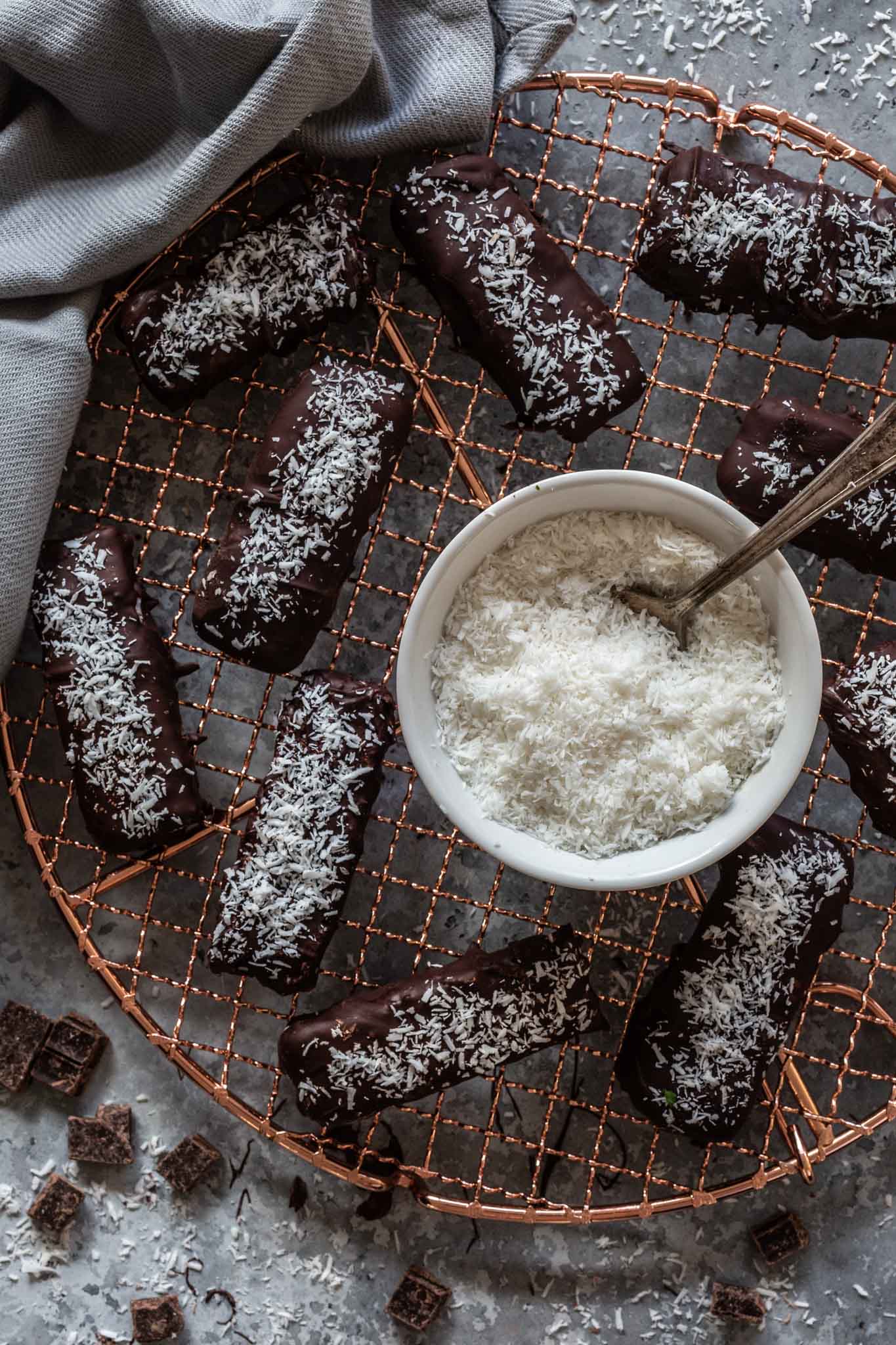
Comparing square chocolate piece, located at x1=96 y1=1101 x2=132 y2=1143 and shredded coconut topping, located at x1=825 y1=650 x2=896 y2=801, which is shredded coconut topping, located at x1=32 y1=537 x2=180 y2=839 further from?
shredded coconut topping, located at x1=825 y1=650 x2=896 y2=801

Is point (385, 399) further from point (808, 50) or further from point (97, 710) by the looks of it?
point (808, 50)

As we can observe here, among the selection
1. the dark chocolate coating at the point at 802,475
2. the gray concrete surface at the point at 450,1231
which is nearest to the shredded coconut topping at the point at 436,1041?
the gray concrete surface at the point at 450,1231

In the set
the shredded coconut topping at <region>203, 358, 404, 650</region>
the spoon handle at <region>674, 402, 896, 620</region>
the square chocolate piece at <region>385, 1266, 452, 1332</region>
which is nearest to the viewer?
the spoon handle at <region>674, 402, 896, 620</region>

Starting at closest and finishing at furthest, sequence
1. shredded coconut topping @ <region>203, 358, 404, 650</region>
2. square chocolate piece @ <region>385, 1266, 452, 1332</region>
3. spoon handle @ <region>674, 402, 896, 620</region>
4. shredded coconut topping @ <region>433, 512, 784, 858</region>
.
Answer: spoon handle @ <region>674, 402, 896, 620</region>, shredded coconut topping @ <region>433, 512, 784, 858</region>, shredded coconut topping @ <region>203, 358, 404, 650</region>, square chocolate piece @ <region>385, 1266, 452, 1332</region>

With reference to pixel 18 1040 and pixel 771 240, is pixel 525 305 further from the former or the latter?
pixel 18 1040

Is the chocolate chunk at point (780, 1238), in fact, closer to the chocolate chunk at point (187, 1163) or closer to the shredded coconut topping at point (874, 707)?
the shredded coconut topping at point (874, 707)

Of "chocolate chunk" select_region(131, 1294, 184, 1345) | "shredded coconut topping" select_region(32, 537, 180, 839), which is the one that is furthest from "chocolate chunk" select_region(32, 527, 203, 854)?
"chocolate chunk" select_region(131, 1294, 184, 1345)

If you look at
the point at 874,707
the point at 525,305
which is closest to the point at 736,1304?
the point at 874,707
